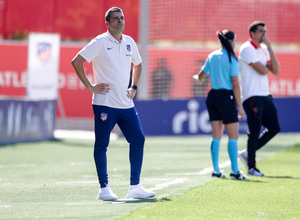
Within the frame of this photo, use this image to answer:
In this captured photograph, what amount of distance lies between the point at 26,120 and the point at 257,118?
9.03 metres

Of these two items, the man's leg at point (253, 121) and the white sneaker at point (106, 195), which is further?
the man's leg at point (253, 121)

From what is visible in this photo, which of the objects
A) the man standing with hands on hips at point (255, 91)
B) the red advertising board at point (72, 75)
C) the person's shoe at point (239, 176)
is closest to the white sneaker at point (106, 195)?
the person's shoe at point (239, 176)

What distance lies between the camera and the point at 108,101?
8.80 metres

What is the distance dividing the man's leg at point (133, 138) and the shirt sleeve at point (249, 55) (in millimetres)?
2991

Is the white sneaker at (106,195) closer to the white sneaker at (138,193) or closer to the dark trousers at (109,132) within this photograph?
the dark trousers at (109,132)

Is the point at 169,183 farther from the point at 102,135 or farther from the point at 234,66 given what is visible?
the point at 102,135

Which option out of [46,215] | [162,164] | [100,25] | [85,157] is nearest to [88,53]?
[46,215]

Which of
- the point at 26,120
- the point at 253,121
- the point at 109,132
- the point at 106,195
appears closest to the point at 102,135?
the point at 109,132

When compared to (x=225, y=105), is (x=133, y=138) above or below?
below

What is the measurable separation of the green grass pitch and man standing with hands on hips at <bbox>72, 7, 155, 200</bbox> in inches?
15.3

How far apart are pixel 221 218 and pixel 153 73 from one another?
1889cm

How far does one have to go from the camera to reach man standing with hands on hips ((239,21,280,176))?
37.1 ft

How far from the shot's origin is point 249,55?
11.4 meters

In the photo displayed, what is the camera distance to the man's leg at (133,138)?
8.90 metres
